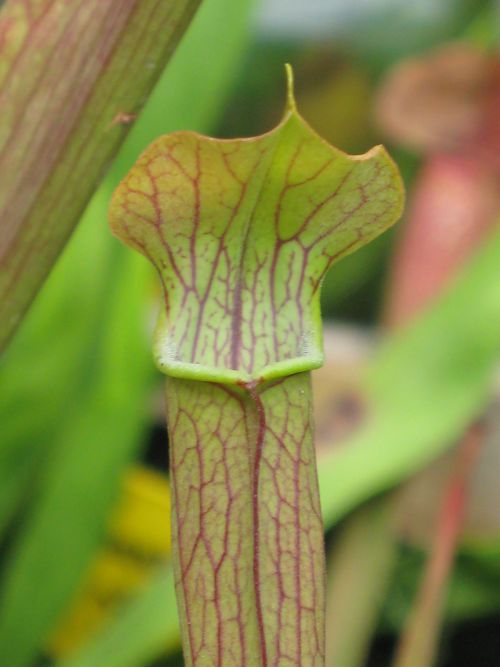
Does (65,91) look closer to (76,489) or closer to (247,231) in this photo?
(247,231)

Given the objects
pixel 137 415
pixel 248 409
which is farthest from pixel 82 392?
pixel 248 409

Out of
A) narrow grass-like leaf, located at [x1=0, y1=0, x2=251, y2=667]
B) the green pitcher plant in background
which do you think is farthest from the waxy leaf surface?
narrow grass-like leaf, located at [x1=0, y1=0, x2=251, y2=667]

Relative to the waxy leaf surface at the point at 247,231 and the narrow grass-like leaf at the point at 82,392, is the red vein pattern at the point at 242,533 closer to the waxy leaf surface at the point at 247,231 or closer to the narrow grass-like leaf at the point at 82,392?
the waxy leaf surface at the point at 247,231

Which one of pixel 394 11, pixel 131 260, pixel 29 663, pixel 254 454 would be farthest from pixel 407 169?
pixel 254 454

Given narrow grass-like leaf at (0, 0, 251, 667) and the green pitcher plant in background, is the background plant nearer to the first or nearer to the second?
narrow grass-like leaf at (0, 0, 251, 667)

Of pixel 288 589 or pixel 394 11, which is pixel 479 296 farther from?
pixel 394 11

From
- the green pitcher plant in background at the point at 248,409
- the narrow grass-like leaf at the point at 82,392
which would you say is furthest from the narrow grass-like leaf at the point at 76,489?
the green pitcher plant in background at the point at 248,409
